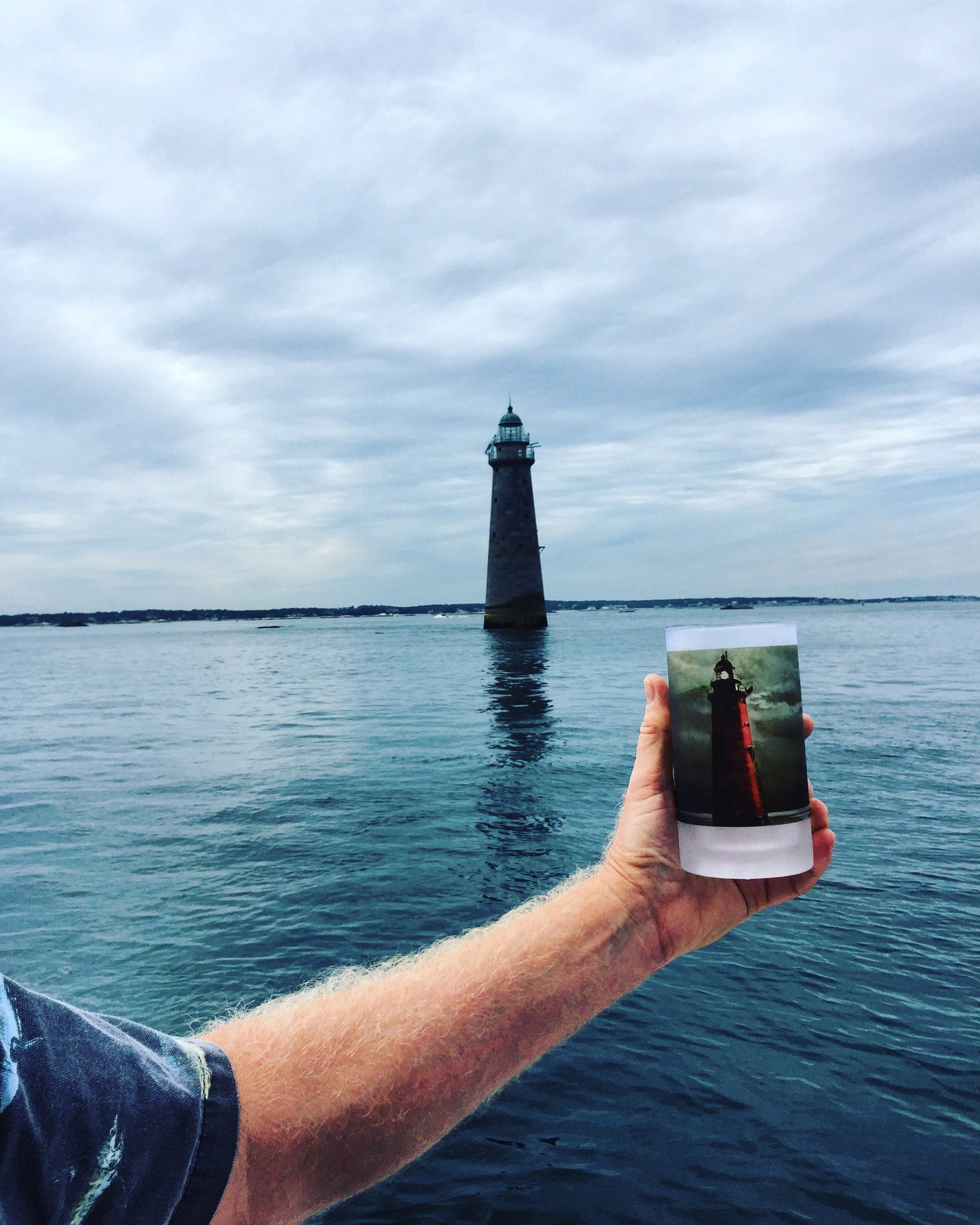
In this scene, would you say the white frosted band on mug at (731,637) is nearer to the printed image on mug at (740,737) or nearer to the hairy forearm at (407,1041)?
the printed image on mug at (740,737)

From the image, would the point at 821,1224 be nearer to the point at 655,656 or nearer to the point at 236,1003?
the point at 236,1003

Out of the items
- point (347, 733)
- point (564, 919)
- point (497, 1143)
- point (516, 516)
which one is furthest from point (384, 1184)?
point (516, 516)

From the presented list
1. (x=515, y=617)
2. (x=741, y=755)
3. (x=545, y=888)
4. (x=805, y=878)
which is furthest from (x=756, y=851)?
(x=515, y=617)

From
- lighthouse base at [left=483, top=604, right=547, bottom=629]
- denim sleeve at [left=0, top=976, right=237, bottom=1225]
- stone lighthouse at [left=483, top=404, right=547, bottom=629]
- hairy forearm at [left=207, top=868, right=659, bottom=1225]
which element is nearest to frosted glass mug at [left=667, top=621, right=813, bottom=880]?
hairy forearm at [left=207, top=868, right=659, bottom=1225]

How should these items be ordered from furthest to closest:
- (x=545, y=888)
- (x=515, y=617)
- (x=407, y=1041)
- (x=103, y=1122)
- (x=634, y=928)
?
(x=515, y=617) < (x=545, y=888) < (x=634, y=928) < (x=407, y=1041) < (x=103, y=1122)

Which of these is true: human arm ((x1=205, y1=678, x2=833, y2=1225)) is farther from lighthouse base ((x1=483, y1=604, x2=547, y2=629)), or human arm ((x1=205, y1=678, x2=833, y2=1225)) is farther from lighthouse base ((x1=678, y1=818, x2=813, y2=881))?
lighthouse base ((x1=483, y1=604, x2=547, y2=629))

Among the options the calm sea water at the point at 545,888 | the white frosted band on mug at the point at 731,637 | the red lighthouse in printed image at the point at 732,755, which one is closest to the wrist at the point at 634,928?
the red lighthouse in printed image at the point at 732,755

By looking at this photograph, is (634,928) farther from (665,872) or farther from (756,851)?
(756,851)
